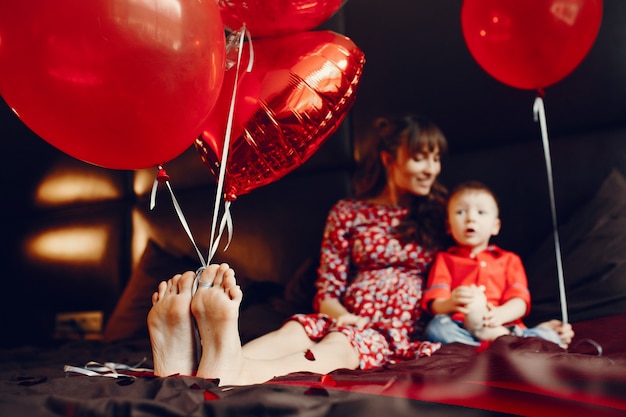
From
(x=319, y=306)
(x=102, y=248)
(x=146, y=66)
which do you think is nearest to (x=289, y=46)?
(x=146, y=66)

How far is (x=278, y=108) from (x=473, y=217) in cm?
60

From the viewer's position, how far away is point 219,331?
0.93 metres

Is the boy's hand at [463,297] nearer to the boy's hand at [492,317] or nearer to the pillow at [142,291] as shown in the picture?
the boy's hand at [492,317]

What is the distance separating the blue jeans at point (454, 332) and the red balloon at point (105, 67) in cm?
75

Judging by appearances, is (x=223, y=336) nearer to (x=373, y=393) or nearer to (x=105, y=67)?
(x=373, y=393)

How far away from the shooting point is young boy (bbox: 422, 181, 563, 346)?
4.20ft

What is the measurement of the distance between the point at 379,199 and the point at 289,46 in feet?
2.13

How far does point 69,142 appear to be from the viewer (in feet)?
2.75

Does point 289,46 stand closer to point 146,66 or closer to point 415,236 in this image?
point 146,66

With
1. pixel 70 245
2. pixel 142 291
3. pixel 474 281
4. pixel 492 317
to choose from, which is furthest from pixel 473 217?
pixel 70 245

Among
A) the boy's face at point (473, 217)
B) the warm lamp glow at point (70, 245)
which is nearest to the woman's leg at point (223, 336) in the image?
the boy's face at point (473, 217)

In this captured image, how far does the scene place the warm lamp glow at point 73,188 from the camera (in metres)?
2.25

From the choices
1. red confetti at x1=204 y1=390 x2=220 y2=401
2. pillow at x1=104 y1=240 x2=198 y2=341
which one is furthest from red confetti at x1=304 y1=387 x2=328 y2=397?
pillow at x1=104 y1=240 x2=198 y2=341

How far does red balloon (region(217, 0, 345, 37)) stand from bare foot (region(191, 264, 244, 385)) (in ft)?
1.58
